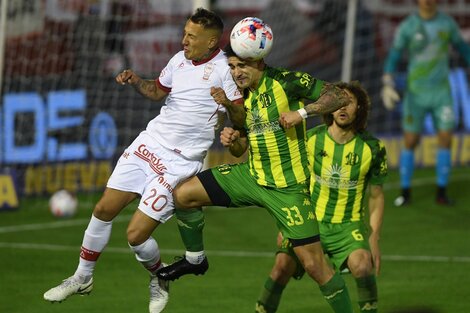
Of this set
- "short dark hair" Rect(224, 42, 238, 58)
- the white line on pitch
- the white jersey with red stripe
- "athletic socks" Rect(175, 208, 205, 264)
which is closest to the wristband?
"short dark hair" Rect(224, 42, 238, 58)

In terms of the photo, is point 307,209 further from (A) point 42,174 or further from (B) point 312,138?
(A) point 42,174

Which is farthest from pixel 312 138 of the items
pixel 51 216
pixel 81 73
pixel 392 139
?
pixel 392 139

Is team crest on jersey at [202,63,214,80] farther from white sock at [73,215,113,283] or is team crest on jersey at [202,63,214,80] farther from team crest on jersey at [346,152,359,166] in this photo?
white sock at [73,215,113,283]

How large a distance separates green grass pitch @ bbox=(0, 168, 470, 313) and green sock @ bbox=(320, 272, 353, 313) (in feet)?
5.33

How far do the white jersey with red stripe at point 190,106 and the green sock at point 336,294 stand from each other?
1.61m

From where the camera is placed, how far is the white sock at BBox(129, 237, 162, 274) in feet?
29.7

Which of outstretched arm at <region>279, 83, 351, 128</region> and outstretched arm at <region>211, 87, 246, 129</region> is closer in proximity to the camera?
outstretched arm at <region>279, 83, 351, 128</region>

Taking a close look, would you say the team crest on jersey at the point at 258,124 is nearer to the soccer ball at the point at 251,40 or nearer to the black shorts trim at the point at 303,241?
the soccer ball at the point at 251,40

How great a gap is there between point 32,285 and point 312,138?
10.1 ft

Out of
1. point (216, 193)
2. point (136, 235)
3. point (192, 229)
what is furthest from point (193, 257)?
point (216, 193)

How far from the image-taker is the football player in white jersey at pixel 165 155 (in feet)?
29.6

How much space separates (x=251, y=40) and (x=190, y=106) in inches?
46.1

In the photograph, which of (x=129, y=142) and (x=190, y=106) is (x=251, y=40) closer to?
(x=190, y=106)

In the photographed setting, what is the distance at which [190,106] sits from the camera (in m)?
9.22
